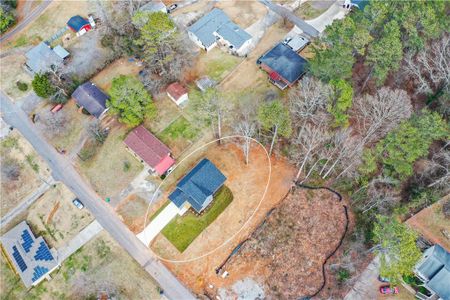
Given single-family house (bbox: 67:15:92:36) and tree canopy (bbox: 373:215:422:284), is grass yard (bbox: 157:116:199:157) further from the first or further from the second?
tree canopy (bbox: 373:215:422:284)

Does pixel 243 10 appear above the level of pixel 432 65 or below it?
above

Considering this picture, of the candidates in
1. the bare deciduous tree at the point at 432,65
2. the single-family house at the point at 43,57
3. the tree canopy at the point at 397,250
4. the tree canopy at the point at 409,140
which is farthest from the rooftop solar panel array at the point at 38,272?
the bare deciduous tree at the point at 432,65

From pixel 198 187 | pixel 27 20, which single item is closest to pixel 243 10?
pixel 198 187

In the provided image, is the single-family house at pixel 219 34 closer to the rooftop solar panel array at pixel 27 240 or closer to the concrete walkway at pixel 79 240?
the concrete walkway at pixel 79 240

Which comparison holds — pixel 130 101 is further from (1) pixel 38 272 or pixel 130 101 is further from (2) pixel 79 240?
(1) pixel 38 272

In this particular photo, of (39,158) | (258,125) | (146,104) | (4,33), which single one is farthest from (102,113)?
(4,33)
